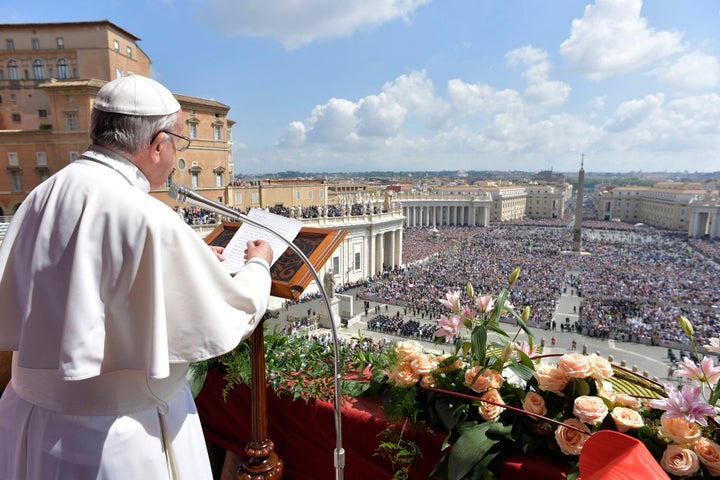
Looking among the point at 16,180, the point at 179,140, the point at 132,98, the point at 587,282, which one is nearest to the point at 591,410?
the point at 179,140

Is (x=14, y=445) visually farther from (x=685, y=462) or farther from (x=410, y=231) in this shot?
(x=410, y=231)

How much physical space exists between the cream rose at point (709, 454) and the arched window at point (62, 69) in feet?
118

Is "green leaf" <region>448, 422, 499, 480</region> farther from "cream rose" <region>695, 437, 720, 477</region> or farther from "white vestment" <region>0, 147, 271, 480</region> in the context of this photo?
"white vestment" <region>0, 147, 271, 480</region>

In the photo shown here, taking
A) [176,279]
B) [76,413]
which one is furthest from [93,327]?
[76,413]

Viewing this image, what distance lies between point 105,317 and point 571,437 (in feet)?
7.44

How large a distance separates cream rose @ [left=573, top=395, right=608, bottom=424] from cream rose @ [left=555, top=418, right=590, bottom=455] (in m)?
0.09

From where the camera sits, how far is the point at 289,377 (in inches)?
138

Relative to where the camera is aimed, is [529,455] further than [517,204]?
No

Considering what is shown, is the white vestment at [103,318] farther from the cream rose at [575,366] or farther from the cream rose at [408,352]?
the cream rose at [575,366]

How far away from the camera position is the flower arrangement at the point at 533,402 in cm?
199

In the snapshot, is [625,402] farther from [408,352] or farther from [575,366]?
[408,352]

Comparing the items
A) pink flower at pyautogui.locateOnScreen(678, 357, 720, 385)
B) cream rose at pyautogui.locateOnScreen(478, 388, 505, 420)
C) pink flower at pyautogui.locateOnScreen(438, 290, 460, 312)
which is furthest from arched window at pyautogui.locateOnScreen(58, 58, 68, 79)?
pink flower at pyautogui.locateOnScreen(678, 357, 720, 385)

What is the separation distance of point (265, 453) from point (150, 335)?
186 cm

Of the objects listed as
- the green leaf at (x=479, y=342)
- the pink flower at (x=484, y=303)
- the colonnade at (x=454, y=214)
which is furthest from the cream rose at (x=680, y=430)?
the colonnade at (x=454, y=214)
